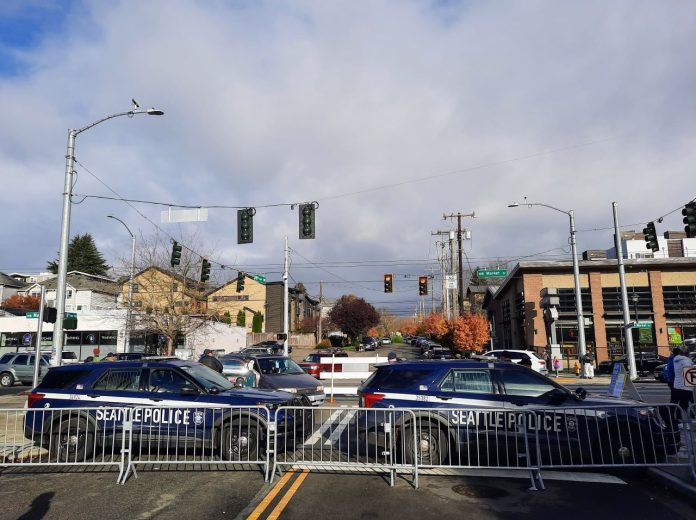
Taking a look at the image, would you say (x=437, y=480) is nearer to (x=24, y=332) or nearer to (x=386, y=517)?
(x=386, y=517)

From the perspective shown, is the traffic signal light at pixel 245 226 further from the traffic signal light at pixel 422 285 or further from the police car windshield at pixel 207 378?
the traffic signal light at pixel 422 285

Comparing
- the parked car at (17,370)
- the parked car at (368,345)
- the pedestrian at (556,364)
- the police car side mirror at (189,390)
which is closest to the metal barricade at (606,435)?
the police car side mirror at (189,390)

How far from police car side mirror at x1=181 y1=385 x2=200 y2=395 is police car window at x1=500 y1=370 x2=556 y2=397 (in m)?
4.88

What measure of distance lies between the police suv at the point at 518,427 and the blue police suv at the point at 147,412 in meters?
1.80

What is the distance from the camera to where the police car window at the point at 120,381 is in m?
8.68

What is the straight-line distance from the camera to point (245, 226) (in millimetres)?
20375

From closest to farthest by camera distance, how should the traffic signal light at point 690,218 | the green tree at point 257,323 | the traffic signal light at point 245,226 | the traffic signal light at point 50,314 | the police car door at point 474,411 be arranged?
1. the police car door at point 474,411
2. the traffic signal light at point 50,314
3. the traffic signal light at point 690,218
4. the traffic signal light at point 245,226
5. the green tree at point 257,323

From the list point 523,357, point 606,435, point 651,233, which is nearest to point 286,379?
point 606,435

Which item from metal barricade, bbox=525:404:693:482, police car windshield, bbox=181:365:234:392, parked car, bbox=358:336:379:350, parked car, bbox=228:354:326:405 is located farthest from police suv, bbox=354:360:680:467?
parked car, bbox=358:336:379:350

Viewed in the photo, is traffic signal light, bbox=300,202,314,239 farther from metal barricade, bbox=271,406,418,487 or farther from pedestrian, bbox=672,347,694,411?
pedestrian, bbox=672,347,694,411

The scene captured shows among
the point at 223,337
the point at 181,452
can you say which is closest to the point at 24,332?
the point at 223,337

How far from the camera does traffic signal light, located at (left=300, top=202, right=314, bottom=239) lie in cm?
1962

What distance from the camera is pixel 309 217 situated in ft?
64.6

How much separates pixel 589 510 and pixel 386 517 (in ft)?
7.60
